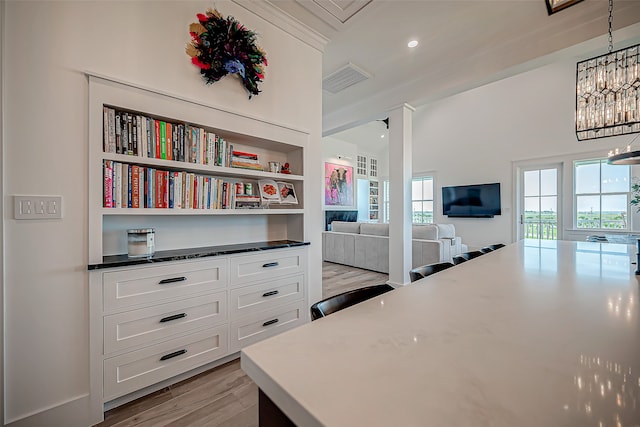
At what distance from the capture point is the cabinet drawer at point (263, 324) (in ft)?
6.27

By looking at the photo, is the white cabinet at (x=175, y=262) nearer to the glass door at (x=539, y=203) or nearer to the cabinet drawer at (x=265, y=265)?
the cabinet drawer at (x=265, y=265)

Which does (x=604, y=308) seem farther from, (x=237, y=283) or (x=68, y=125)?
(x=68, y=125)

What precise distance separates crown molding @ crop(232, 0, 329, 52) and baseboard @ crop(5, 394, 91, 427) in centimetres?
271

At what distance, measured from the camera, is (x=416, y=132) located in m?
7.90

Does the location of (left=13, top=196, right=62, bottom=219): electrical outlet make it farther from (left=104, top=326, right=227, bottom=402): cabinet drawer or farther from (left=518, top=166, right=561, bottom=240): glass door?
(left=518, top=166, right=561, bottom=240): glass door

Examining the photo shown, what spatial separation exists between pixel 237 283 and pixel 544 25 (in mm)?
3496

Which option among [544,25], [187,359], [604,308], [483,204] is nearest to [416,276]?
[604,308]

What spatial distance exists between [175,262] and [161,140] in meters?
0.77

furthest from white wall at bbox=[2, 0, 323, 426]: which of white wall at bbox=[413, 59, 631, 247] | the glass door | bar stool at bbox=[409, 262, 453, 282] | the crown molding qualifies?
the glass door

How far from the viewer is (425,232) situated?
430cm

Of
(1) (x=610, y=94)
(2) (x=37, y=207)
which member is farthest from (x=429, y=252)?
(2) (x=37, y=207)

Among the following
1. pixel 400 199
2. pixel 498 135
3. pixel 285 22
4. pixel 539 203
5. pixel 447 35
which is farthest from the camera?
pixel 498 135

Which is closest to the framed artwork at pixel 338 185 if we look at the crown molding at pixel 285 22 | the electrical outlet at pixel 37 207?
the crown molding at pixel 285 22

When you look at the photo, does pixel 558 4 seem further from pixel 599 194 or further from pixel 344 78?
pixel 599 194
